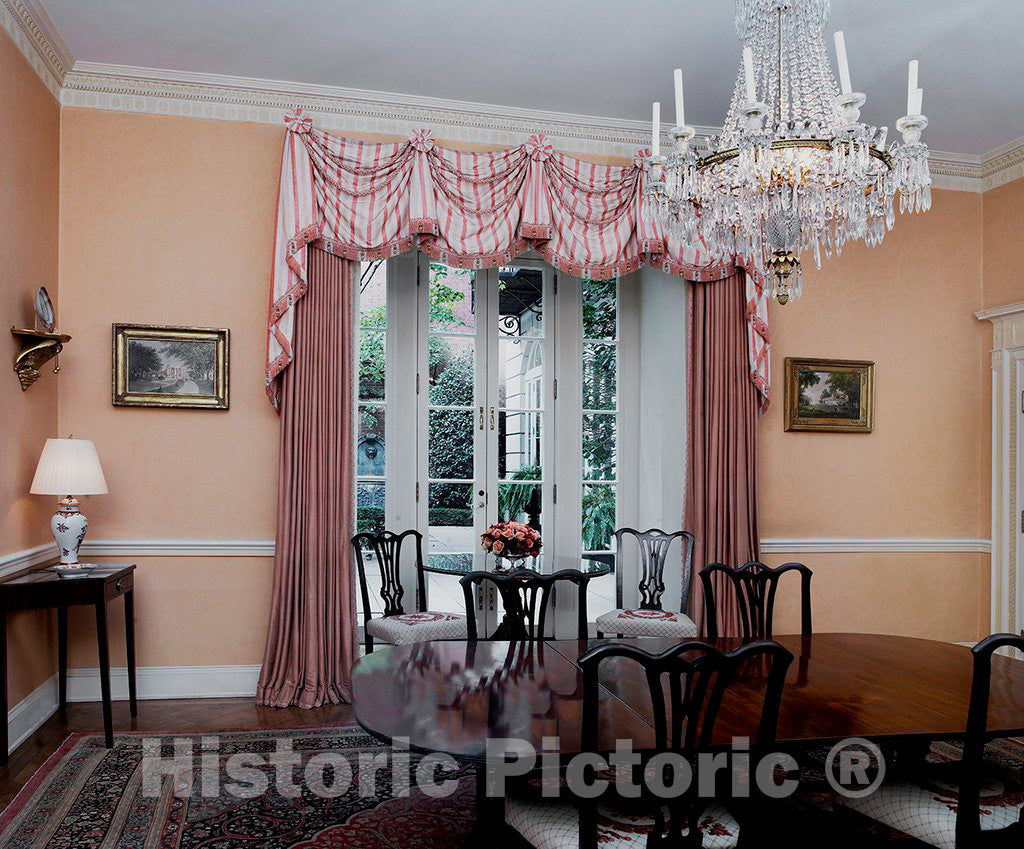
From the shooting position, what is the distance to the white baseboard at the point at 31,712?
351cm

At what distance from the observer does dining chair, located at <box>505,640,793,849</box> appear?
1.75m

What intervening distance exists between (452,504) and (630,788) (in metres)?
3.00

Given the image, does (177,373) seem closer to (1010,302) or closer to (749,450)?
(749,450)

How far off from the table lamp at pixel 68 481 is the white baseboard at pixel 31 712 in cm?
66

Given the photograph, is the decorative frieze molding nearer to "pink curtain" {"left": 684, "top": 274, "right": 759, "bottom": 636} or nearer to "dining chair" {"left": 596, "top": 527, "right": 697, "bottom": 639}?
"pink curtain" {"left": 684, "top": 274, "right": 759, "bottom": 636}

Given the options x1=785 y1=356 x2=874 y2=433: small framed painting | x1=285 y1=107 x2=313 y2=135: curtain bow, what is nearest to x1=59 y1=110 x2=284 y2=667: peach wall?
x1=285 y1=107 x2=313 y2=135: curtain bow

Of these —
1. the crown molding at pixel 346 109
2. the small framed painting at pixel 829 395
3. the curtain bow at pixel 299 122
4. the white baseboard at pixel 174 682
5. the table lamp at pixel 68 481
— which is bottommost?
the white baseboard at pixel 174 682

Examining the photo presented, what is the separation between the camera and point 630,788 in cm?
205

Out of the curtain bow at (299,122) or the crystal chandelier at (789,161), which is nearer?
the crystal chandelier at (789,161)

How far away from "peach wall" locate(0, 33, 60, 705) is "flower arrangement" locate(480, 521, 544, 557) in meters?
2.15

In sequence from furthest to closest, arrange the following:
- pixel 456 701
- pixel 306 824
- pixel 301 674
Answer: pixel 301 674, pixel 306 824, pixel 456 701

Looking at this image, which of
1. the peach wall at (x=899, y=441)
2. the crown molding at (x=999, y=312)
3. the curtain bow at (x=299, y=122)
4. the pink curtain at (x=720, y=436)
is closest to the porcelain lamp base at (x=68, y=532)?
the curtain bow at (x=299, y=122)

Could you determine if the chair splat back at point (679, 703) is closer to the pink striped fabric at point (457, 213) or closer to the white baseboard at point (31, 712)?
the white baseboard at point (31, 712)

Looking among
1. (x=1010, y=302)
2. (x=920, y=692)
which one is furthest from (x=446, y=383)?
(x=1010, y=302)
